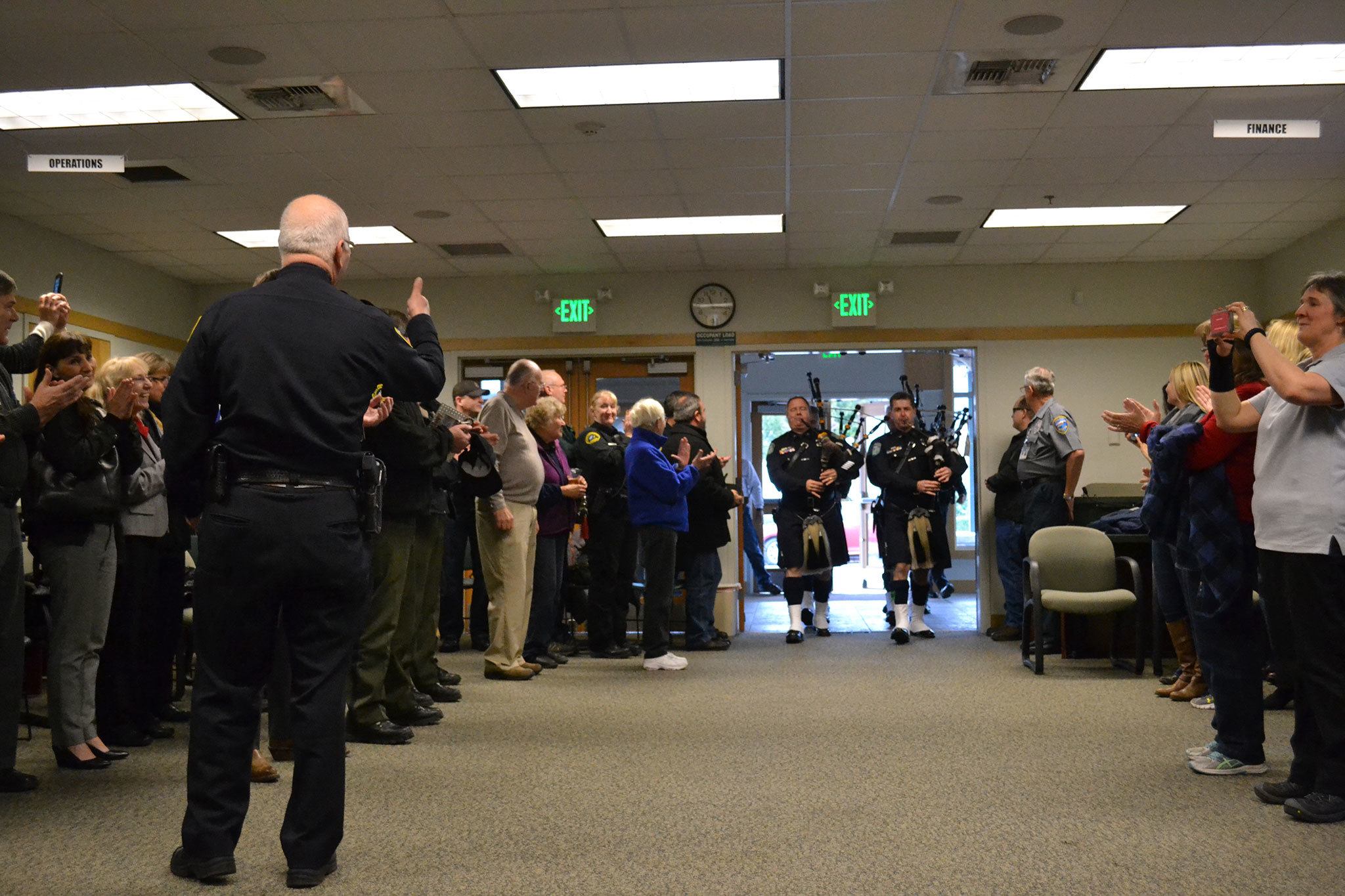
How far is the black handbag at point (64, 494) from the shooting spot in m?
3.74

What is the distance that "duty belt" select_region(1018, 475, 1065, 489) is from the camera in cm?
754

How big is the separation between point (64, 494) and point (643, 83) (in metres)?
3.33

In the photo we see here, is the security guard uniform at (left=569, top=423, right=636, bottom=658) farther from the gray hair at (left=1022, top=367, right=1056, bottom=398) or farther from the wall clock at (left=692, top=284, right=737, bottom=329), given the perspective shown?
the gray hair at (left=1022, top=367, right=1056, bottom=398)

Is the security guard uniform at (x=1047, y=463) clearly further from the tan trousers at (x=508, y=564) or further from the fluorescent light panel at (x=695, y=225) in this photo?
the tan trousers at (x=508, y=564)

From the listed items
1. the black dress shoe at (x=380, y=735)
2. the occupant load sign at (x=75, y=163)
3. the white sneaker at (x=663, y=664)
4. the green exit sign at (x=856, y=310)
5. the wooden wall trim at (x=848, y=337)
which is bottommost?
the white sneaker at (x=663, y=664)

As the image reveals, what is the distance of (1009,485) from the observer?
8.55 metres

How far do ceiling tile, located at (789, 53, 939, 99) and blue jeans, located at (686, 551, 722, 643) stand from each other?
10.8ft

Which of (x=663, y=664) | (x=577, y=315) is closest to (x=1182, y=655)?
(x=663, y=664)

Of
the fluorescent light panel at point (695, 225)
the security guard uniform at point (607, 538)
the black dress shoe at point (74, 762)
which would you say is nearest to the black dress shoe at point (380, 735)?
the black dress shoe at point (74, 762)

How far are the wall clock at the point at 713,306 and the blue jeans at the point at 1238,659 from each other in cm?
641

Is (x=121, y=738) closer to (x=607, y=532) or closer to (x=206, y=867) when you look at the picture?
(x=206, y=867)

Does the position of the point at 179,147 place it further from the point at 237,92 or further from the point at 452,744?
the point at 452,744

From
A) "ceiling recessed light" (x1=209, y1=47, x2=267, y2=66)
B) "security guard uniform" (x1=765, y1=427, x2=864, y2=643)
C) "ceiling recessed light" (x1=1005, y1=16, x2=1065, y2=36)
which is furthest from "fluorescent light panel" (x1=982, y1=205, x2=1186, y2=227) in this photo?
"ceiling recessed light" (x1=209, y1=47, x2=267, y2=66)

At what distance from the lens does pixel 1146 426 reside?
4.44 meters
